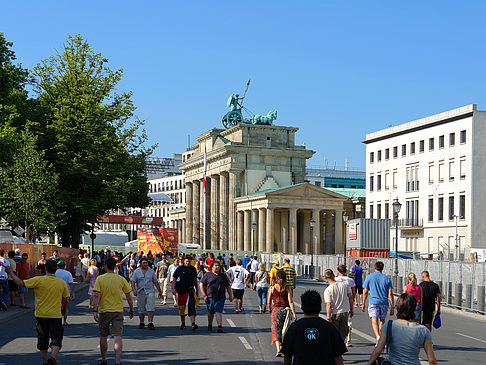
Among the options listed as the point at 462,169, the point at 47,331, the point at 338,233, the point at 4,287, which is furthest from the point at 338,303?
the point at 338,233

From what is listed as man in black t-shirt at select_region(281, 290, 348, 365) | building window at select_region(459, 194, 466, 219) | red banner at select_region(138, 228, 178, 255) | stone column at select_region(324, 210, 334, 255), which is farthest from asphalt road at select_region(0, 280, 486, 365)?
stone column at select_region(324, 210, 334, 255)

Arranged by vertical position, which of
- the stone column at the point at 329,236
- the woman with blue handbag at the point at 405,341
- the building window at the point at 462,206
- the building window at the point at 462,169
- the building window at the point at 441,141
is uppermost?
the building window at the point at 441,141

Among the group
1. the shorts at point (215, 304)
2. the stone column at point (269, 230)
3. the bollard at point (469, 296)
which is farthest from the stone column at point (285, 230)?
the shorts at point (215, 304)

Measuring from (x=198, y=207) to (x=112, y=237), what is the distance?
24.2m

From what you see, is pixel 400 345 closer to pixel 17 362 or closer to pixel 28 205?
pixel 17 362

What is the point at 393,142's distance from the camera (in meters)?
81.7

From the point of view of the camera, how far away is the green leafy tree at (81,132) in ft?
146

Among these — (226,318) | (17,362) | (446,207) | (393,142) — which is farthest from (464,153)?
(17,362)

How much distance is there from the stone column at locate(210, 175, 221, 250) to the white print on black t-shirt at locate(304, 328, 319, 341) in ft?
365

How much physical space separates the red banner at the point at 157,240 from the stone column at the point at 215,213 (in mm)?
46149

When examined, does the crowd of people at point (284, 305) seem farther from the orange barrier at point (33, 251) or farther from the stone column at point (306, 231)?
the stone column at point (306, 231)

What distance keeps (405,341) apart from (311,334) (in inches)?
35.7

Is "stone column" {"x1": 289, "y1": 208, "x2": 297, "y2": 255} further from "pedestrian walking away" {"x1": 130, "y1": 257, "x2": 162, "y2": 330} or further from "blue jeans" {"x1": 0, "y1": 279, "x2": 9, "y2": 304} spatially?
"pedestrian walking away" {"x1": 130, "y1": 257, "x2": 162, "y2": 330}

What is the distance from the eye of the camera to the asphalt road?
45.8ft
